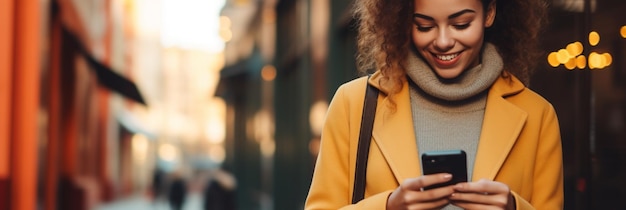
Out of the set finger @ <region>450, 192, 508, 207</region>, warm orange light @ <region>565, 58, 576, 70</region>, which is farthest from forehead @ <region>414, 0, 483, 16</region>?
warm orange light @ <region>565, 58, 576, 70</region>

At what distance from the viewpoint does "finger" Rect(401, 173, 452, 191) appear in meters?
2.21

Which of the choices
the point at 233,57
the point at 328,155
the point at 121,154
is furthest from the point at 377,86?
the point at 121,154

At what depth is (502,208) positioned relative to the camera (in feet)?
7.36

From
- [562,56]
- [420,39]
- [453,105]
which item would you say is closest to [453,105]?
[453,105]

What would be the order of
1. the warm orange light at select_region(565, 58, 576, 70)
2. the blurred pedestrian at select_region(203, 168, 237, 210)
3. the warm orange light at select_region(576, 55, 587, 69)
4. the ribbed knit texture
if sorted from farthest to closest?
the blurred pedestrian at select_region(203, 168, 237, 210), the warm orange light at select_region(565, 58, 576, 70), the warm orange light at select_region(576, 55, 587, 69), the ribbed knit texture

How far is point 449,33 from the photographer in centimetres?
244

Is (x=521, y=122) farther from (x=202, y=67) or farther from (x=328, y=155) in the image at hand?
(x=202, y=67)

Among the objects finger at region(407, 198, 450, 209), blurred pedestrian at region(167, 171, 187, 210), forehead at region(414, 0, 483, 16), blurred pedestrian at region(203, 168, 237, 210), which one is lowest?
blurred pedestrian at region(167, 171, 187, 210)

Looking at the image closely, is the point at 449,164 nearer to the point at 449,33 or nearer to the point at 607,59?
the point at 449,33

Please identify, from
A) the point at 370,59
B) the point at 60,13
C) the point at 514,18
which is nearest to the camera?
the point at 514,18

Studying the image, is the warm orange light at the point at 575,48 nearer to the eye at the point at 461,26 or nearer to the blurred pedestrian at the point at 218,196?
the eye at the point at 461,26

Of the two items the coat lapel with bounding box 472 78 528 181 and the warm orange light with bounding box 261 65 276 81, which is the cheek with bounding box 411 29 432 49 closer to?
the coat lapel with bounding box 472 78 528 181

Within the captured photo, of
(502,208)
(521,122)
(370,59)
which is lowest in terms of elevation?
(502,208)

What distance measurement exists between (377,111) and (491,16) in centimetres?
46
